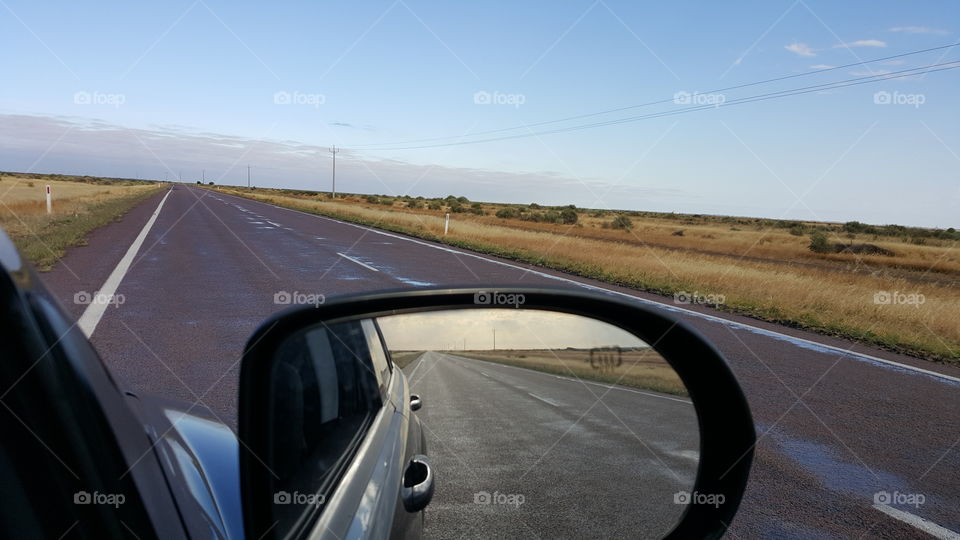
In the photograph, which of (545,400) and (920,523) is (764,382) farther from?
(545,400)

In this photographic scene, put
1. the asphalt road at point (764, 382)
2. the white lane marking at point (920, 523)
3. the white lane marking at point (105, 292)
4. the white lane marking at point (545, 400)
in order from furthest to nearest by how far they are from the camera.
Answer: the white lane marking at point (105, 292) → the asphalt road at point (764, 382) → the white lane marking at point (920, 523) → the white lane marking at point (545, 400)

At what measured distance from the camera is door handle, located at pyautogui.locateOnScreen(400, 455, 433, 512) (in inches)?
81.8

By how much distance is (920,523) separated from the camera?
3.95m

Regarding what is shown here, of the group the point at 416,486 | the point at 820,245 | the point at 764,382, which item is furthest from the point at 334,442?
the point at 820,245

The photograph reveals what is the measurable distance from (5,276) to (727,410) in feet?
5.37

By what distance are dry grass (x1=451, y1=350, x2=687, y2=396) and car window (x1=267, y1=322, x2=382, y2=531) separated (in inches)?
13.2

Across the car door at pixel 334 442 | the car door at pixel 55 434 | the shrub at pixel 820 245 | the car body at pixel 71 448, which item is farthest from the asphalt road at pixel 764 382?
the shrub at pixel 820 245

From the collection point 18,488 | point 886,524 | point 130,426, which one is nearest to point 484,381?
point 130,426

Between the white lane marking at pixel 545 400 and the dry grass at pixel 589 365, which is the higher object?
the dry grass at pixel 589 365

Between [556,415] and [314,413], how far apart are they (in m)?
1.00

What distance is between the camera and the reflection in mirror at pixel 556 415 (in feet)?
6.85

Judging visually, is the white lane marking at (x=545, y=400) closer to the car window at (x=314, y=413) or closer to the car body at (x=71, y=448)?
the car window at (x=314, y=413)

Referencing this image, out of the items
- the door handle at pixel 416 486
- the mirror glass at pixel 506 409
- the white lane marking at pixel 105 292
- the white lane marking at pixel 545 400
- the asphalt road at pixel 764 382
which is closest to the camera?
the mirror glass at pixel 506 409

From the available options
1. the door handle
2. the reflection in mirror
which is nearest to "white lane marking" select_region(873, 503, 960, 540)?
the reflection in mirror
